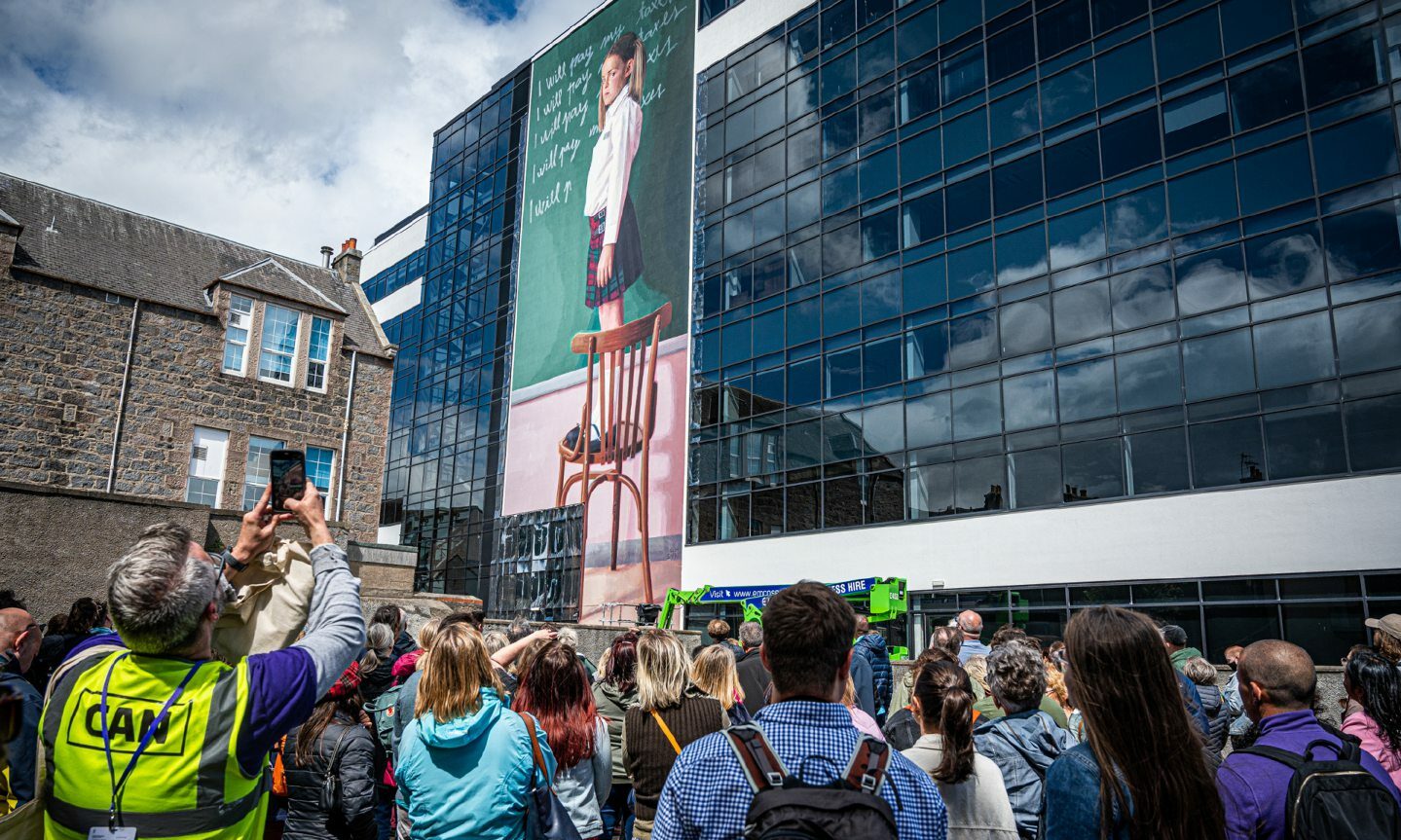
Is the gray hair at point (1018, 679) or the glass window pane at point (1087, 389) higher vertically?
the glass window pane at point (1087, 389)

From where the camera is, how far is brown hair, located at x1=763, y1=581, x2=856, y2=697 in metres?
2.62

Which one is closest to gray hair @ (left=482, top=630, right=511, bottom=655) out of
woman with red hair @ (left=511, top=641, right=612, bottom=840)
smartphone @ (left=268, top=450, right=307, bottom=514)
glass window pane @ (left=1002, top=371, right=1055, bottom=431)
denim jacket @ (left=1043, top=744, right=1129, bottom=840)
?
woman with red hair @ (left=511, top=641, right=612, bottom=840)

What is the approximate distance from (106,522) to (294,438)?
23.3 feet

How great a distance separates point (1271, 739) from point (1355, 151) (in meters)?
21.1

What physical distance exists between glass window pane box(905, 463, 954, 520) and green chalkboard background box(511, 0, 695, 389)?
36.3 ft

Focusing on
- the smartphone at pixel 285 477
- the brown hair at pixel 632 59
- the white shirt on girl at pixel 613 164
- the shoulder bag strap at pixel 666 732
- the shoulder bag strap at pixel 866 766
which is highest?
the brown hair at pixel 632 59

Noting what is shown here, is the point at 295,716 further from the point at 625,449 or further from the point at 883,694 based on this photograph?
the point at 625,449

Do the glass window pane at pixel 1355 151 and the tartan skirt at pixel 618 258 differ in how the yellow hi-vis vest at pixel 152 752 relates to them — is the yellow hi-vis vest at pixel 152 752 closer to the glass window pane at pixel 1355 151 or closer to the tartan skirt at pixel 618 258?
the glass window pane at pixel 1355 151

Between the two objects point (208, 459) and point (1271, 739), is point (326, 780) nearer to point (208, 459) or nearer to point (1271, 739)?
point (1271, 739)

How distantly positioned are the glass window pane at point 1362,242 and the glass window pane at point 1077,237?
4699 mm

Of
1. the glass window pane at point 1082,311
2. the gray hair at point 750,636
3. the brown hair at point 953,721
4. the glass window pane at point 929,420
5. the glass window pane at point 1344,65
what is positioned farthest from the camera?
the glass window pane at point 929,420

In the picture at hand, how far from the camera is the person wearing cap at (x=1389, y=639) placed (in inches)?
217

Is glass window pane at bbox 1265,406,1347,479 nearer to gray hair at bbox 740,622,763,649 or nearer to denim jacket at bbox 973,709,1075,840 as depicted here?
gray hair at bbox 740,622,763,649

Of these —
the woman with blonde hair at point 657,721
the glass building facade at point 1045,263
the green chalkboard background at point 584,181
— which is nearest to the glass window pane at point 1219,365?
the glass building facade at point 1045,263
